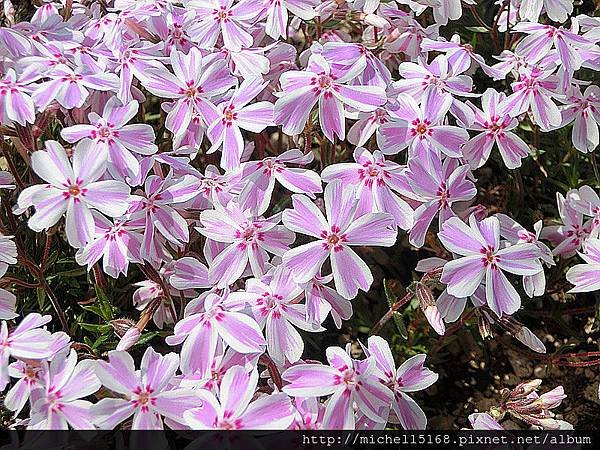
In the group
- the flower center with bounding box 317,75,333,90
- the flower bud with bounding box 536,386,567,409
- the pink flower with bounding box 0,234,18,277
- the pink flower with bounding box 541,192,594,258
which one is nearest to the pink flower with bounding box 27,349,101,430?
the pink flower with bounding box 0,234,18,277

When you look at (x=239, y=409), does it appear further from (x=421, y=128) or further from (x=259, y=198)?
(x=421, y=128)

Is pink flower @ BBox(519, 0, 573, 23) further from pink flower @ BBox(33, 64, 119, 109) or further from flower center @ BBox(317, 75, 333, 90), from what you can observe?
pink flower @ BBox(33, 64, 119, 109)

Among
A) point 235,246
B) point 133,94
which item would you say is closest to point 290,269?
point 235,246

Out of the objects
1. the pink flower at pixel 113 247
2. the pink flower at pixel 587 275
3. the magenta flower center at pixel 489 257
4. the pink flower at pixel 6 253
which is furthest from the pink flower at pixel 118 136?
the pink flower at pixel 587 275

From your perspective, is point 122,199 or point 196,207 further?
point 196,207

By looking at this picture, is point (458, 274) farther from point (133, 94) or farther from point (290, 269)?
point (133, 94)

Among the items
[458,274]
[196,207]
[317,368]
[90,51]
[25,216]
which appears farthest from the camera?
[25,216]
